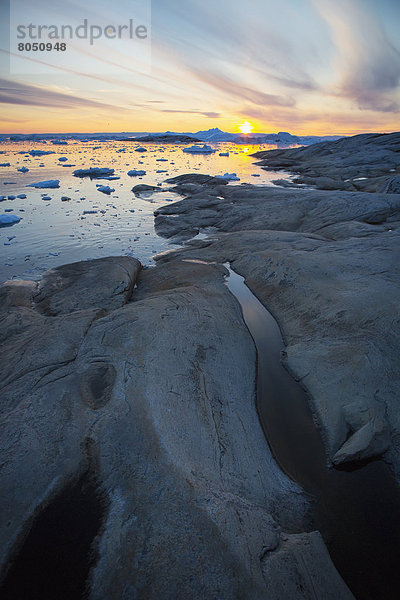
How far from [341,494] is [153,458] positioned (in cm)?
228

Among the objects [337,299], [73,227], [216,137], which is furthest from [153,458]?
[216,137]

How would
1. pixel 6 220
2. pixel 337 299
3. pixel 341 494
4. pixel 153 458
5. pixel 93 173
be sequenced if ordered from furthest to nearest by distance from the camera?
pixel 93 173 → pixel 6 220 → pixel 337 299 → pixel 341 494 → pixel 153 458

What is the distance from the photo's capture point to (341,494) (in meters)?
3.54

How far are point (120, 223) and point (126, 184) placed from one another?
1202cm

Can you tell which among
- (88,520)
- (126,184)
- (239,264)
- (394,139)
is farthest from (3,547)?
(394,139)

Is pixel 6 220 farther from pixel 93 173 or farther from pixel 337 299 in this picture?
pixel 93 173

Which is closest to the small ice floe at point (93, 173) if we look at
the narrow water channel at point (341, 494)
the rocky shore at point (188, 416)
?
the rocky shore at point (188, 416)

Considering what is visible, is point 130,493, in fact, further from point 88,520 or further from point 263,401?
point 263,401

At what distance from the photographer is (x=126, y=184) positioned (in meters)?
25.4

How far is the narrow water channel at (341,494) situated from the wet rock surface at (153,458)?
0.24 metres

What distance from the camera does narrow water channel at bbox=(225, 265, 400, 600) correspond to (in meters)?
2.88

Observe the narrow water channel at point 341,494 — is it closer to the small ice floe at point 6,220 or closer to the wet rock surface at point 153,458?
the wet rock surface at point 153,458

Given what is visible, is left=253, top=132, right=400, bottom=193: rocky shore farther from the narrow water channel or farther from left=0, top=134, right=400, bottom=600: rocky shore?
the narrow water channel

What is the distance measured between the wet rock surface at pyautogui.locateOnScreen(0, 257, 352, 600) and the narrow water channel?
24 centimetres
